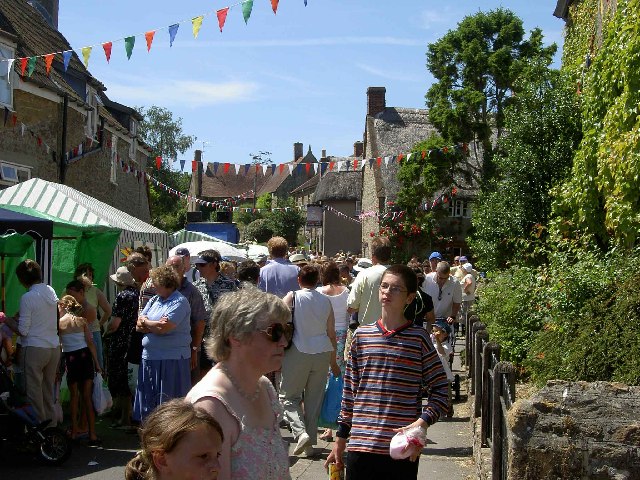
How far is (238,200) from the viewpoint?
103625mm

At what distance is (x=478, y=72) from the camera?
127ft

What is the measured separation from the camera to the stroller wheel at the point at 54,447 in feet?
26.4

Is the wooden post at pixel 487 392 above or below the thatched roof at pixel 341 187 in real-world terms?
below

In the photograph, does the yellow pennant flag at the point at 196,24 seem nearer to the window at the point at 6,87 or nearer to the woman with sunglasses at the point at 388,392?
the window at the point at 6,87

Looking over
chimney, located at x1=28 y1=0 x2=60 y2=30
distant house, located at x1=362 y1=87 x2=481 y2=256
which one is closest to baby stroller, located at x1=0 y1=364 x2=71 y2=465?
chimney, located at x1=28 y1=0 x2=60 y2=30

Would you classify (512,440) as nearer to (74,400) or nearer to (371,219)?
(74,400)

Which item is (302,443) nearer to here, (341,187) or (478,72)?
(478,72)

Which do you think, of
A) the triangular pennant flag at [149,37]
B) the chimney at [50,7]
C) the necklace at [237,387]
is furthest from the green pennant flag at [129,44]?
the chimney at [50,7]

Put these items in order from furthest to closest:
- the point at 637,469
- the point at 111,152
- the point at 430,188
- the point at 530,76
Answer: the point at 430,188, the point at 111,152, the point at 530,76, the point at 637,469

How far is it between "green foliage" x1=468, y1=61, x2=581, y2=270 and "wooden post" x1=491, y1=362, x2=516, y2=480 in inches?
482

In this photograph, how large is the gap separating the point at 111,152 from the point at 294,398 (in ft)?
69.6

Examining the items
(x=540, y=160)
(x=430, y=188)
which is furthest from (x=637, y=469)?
(x=430, y=188)

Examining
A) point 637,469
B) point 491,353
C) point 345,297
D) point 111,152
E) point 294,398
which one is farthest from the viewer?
point 111,152

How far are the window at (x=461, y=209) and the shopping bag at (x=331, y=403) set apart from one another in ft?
127
